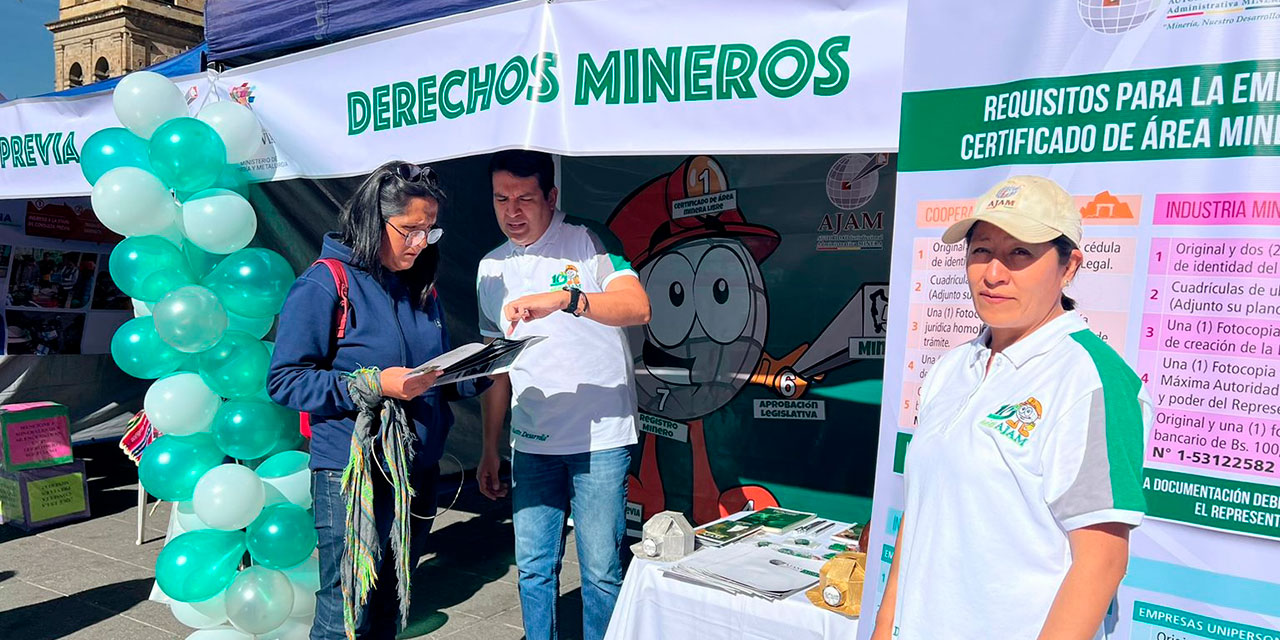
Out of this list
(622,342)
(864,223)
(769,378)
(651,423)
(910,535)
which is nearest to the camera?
(910,535)

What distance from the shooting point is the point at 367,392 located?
2.37 metres

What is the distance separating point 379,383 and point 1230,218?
6.35 feet

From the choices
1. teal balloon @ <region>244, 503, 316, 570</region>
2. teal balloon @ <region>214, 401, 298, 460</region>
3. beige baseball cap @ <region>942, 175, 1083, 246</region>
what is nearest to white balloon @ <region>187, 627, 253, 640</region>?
teal balloon @ <region>244, 503, 316, 570</region>

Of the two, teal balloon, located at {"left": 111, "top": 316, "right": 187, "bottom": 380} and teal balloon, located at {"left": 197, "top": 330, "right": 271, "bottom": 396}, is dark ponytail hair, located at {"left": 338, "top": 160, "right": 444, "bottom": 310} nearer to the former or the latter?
teal balloon, located at {"left": 197, "top": 330, "right": 271, "bottom": 396}

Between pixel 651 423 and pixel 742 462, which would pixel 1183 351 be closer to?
pixel 742 462

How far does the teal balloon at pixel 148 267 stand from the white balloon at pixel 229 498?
711 millimetres

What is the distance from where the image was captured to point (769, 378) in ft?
12.8

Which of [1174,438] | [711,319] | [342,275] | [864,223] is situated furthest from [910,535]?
[711,319]

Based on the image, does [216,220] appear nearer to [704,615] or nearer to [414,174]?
[414,174]

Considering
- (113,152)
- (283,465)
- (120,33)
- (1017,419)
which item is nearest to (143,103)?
(113,152)

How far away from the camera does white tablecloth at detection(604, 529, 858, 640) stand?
2072 mm

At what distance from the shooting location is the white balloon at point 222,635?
10.4ft

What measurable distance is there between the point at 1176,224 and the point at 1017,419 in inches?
24.3

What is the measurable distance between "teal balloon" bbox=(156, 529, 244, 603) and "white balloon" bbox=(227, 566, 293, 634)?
0.08 metres
